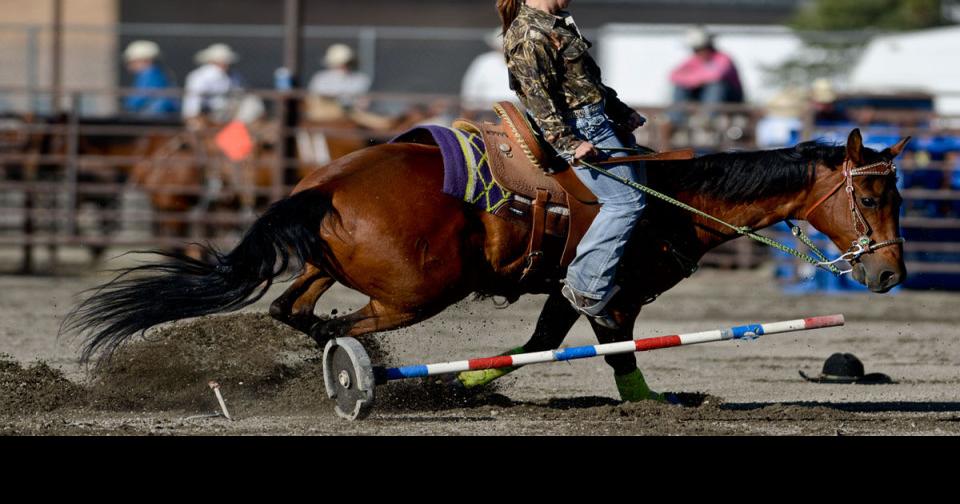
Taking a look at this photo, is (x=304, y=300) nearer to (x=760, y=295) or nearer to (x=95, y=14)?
(x=760, y=295)

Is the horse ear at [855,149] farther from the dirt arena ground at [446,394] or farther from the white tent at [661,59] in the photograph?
the white tent at [661,59]

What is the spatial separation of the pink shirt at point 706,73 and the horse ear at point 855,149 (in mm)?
8094

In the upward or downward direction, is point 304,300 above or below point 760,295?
above

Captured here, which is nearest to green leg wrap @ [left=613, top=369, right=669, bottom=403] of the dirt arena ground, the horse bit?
the dirt arena ground

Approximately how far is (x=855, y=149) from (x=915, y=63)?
1253 centimetres

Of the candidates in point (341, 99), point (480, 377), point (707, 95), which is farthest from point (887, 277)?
point (341, 99)

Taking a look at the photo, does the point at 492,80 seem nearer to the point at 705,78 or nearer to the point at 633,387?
the point at 705,78

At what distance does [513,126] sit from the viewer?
18.9ft

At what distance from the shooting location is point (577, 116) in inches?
223

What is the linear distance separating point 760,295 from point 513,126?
6.38 metres

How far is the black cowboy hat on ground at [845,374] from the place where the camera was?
7.17m
